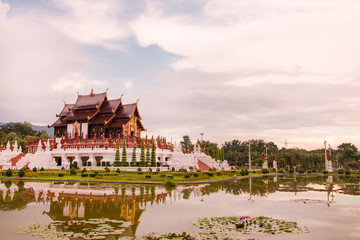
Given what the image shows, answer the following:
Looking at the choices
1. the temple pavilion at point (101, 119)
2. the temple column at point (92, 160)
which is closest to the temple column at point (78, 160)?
the temple column at point (92, 160)

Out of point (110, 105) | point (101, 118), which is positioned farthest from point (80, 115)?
point (110, 105)

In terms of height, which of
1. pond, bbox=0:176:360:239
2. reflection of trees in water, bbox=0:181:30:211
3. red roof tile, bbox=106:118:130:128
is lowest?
pond, bbox=0:176:360:239

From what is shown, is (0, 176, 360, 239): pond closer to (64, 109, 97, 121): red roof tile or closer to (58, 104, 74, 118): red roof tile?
(64, 109, 97, 121): red roof tile

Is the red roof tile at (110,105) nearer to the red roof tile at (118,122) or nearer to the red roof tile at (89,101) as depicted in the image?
the red roof tile at (89,101)

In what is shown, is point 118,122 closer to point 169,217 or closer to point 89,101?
point 89,101

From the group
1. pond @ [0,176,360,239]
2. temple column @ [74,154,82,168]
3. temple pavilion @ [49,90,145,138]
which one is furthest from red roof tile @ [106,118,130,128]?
pond @ [0,176,360,239]

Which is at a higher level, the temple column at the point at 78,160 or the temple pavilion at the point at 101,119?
the temple pavilion at the point at 101,119

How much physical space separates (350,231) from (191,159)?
41.0m

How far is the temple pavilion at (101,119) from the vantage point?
5819 centimetres

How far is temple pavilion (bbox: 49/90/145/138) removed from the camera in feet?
191

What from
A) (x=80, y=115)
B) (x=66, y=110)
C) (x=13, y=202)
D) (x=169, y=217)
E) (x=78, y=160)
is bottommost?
(x=169, y=217)

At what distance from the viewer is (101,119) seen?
2340 inches

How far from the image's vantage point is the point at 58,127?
6500 centimetres

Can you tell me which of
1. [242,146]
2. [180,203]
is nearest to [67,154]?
[180,203]
